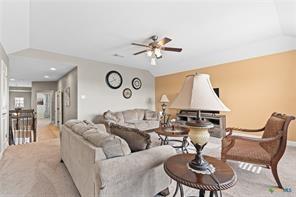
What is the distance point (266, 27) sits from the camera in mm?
3393

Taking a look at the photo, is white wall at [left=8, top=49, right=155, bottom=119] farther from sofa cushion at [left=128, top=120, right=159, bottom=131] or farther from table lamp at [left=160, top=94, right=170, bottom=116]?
sofa cushion at [left=128, top=120, right=159, bottom=131]

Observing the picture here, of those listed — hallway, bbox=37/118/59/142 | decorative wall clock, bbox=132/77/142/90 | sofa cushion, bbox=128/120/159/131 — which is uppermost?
decorative wall clock, bbox=132/77/142/90

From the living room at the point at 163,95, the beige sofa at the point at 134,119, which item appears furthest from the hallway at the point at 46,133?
the beige sofa at the point at 134,119

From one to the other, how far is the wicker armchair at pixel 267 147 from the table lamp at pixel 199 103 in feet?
3.90

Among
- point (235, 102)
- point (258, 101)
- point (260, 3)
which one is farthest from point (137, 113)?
point (260, 3)

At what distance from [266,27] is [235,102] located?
87.0 inches

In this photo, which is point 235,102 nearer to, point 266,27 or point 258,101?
point 258,101

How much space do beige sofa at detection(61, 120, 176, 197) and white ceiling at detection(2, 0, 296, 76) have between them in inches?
87.3

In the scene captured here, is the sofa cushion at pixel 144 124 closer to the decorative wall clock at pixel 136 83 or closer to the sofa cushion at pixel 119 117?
the sofa cushion at pixel 119 117

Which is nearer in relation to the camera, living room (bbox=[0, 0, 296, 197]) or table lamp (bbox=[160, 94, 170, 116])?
living room (bbox=[0, 0, 296, 197])

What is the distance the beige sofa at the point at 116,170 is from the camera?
140 cm

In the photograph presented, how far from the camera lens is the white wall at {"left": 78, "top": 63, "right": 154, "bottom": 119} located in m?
5.33

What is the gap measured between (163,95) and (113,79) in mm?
2157

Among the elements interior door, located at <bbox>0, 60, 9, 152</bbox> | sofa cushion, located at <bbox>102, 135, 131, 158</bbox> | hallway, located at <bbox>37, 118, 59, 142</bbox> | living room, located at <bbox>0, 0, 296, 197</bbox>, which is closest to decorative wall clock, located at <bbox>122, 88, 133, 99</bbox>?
living room, located at <bbox>0, 0, 296, 197</bbox>
